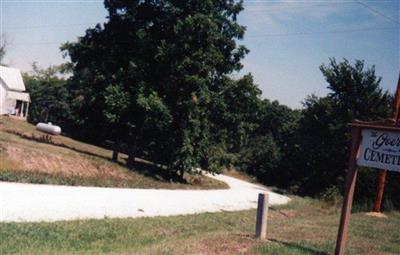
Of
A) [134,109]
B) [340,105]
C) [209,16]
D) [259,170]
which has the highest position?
[209,16]

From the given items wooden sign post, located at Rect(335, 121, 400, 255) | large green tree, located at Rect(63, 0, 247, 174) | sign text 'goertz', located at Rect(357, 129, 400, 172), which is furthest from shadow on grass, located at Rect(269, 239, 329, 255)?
large green tree, located at Rect(63, 0, 247, 174)

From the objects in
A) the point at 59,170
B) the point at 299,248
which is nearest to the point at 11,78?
the point at 59,170

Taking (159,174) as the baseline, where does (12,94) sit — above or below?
above

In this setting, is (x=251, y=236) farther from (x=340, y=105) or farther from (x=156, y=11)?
(x=340, y=105)

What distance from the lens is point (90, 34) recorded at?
33.5 metres

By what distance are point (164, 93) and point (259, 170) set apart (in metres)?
26.1

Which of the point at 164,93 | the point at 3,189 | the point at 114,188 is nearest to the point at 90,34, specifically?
the point at 164,93

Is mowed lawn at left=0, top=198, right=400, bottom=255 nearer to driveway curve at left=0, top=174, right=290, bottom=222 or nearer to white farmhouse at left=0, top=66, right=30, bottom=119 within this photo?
driveway curve at left=0, top=174, right=290, bottom=222

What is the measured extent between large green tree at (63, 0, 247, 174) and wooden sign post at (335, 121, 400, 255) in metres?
19.3

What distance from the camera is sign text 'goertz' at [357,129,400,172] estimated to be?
8.83m

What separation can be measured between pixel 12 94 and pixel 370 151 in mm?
54984

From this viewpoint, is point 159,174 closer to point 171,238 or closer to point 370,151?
point 171,238

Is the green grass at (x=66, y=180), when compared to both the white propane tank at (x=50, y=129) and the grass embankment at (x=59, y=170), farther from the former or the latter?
the white propane tank at (x=50, y=129)

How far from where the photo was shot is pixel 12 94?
57.8 m
